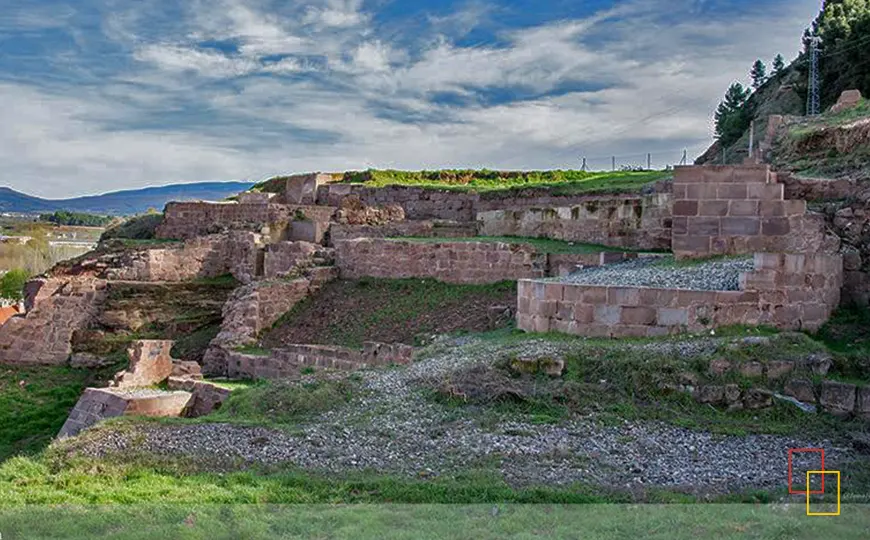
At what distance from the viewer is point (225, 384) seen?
16062 millimetres

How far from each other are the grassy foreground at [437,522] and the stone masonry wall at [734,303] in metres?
5.45

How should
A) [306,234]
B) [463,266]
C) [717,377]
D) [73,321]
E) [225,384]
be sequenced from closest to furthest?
[717,377] → [225,384] → [463,266] → [73,321] → [306,234]

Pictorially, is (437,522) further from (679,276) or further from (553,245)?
(553,245)

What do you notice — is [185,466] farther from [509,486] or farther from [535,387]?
[535,387]

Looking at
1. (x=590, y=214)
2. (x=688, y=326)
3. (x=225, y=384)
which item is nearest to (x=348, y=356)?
(x=225, y=384)

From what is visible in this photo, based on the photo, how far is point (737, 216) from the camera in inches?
570

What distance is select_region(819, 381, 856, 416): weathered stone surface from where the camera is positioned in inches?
402

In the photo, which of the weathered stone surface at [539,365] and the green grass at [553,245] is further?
the green grass at [553,245]

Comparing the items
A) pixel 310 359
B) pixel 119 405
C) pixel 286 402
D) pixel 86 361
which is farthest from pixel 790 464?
pixel 86 361

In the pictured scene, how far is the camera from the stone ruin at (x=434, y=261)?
12.7 metres

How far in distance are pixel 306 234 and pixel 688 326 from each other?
1591 centimetres

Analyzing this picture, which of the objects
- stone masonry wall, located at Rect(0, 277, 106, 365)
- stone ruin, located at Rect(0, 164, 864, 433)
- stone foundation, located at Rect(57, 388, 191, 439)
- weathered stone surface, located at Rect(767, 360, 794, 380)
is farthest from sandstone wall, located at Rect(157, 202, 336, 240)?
weathered stone surface, located at Rect(767, 360, 794, 380)

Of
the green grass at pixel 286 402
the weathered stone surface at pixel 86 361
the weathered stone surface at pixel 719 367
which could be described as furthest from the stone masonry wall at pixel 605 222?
the weathered stone surface at pixel 86 361

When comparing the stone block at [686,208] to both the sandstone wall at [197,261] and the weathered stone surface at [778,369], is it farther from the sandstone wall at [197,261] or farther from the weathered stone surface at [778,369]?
the sandstone wall at [197,261]
